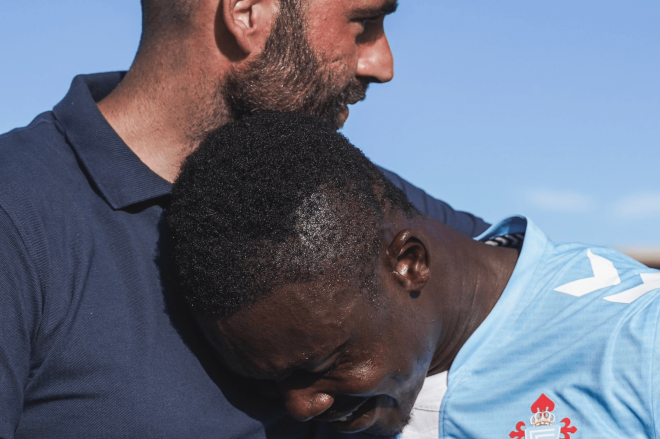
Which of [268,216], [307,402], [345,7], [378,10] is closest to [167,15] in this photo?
[345,7]

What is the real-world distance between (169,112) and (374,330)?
1.06 m

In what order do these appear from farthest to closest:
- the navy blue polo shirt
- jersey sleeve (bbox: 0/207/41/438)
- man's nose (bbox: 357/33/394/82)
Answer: man's nose (bbox: 357/33/394/82) < the navy blue polo shirt < jersey sleeve (bbox: 0/207/41/438)

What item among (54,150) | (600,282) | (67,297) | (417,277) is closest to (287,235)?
(417,277)

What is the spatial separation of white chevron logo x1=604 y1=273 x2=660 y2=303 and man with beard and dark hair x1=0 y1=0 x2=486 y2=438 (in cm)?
114

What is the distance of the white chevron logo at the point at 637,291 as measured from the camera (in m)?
2.17

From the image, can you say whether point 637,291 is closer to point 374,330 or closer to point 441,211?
point 374,330

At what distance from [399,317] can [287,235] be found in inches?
18.3

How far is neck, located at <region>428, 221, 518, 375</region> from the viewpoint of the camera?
228 cm

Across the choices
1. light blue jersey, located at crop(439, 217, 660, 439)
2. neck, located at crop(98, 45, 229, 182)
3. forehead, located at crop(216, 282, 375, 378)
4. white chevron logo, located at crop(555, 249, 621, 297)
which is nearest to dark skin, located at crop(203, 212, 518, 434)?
forehead, located at crop(216, 282, 375, 378)

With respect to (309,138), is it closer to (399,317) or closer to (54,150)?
(399,317)

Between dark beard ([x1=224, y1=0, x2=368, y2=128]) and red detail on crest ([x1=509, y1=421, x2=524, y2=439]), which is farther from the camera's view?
dark beard ([x1=224, y1=0, x2=368, y2=128])

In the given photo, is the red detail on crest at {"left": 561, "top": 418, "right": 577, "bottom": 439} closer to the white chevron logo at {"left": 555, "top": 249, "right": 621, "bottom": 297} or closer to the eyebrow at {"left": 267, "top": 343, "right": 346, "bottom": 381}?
the white chevron logo at {"left": 555, "top": 249, "right": 621, "bottom": 297}

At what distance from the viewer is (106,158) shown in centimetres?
224

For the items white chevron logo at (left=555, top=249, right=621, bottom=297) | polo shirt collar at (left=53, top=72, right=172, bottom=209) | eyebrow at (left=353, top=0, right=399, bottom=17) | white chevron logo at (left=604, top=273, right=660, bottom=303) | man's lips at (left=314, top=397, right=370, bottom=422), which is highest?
eyebrow at (left=353, top=0, right=399, bottom=17)
